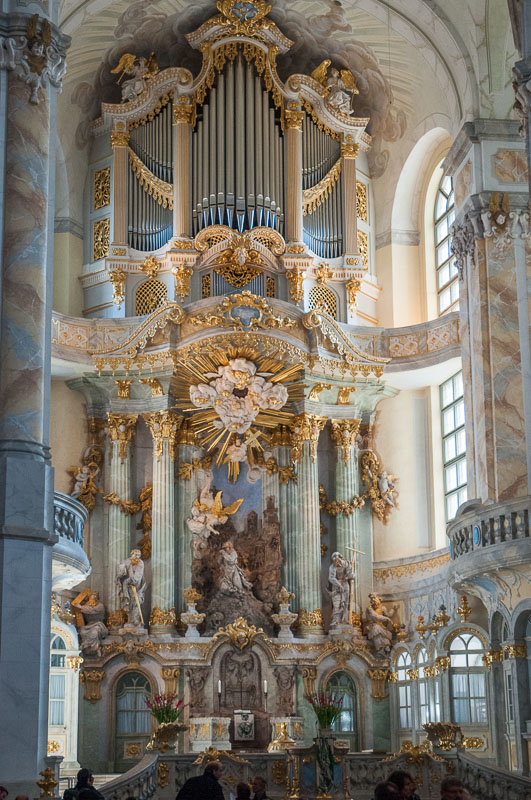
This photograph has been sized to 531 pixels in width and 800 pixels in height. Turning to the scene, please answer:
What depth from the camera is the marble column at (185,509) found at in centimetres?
2906

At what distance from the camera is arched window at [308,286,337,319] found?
1202 inches

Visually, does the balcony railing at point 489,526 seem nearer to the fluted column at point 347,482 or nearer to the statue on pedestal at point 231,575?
the fluted column at point 347,482

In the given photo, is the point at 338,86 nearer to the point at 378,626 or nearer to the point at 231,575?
the point at 231,575

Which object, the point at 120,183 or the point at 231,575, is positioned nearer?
the point at 231,575

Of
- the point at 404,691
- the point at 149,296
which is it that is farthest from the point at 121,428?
the point at 404,691

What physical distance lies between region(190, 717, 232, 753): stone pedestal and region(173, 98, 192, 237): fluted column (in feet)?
36.7

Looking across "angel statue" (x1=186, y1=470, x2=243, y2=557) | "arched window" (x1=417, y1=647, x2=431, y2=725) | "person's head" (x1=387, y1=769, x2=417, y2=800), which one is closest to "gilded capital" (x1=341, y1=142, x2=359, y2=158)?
"angel statue" (x1=186, y1=470, x2=243, y2=557)

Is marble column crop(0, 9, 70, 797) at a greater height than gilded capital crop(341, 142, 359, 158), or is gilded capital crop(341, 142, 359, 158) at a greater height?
gilded capital crop(341, 142, 359, 158)

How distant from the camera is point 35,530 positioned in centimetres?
1653

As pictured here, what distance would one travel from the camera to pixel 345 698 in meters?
28.9

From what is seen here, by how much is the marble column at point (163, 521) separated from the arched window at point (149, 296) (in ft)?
8.48

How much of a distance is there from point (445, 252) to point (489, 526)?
37.2 ft

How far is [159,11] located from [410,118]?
6.75 m

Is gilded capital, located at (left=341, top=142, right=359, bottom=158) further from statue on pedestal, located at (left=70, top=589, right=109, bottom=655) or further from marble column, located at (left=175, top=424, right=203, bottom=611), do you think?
statue on pedestal, located at (left=70, top=589, right=109, bottom=655)
